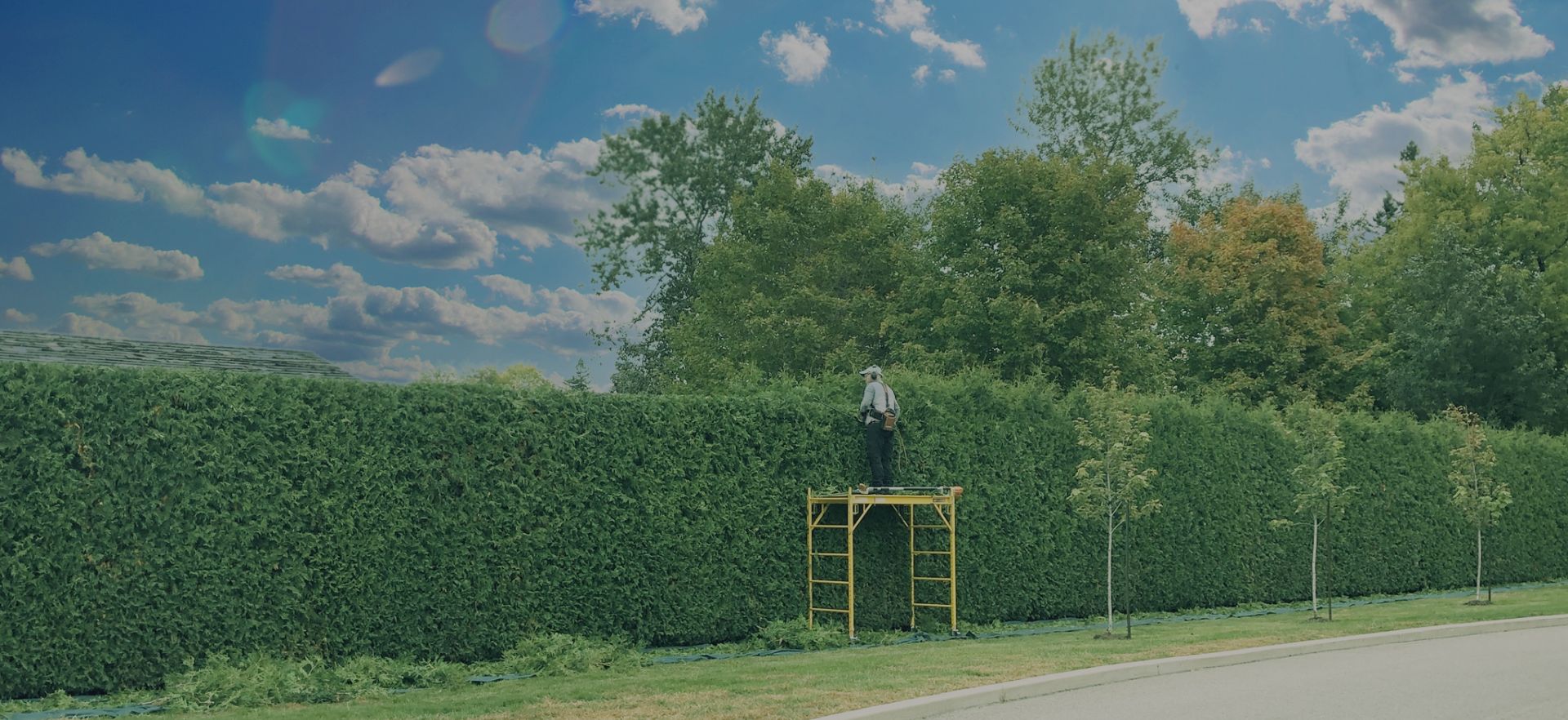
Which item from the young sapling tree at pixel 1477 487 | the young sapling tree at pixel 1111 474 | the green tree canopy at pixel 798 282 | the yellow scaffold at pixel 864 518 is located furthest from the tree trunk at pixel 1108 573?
the green tree canopy at pixel 798 282

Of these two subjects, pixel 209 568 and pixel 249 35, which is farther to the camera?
pixel 249 35

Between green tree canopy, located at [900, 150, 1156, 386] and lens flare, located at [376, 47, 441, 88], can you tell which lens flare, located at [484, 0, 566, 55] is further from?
green tree canopy, located at [900, 150, 1156, 386]

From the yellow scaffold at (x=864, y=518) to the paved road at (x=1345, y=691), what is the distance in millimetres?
4194

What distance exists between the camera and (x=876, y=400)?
51.7ft

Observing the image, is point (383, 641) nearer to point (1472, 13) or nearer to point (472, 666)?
point (472, 666)

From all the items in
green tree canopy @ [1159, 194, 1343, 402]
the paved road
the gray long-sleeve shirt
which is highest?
green tree canopy @ [1159, 194, 1343, 402]

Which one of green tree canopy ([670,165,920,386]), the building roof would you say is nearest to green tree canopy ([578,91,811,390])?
green tree canopy ([670,165,920,386])

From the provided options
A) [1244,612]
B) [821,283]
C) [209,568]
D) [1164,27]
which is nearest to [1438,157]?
[1164,27]

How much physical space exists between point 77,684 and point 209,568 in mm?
1305

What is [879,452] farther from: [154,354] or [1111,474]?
[154,354]

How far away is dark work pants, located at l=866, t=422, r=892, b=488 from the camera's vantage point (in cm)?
1585

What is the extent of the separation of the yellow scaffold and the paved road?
4.19m

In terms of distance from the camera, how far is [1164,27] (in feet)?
154

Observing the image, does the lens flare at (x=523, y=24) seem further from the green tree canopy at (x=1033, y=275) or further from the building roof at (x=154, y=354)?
the building roof at (x=154, y=354)
